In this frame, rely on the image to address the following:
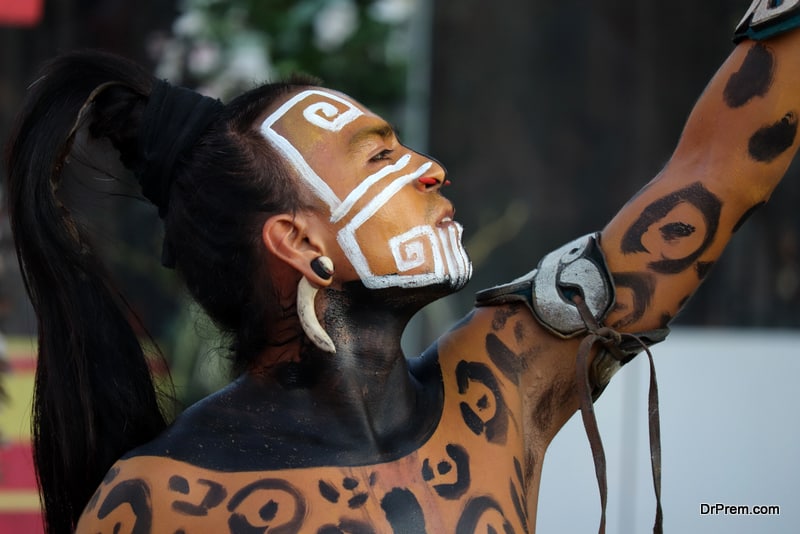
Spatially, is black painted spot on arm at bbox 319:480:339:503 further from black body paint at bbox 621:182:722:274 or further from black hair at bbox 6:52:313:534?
black body paint at bbox 621:182:722:274

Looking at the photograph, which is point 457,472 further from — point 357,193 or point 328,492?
point 357,193

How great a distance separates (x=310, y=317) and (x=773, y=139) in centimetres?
87

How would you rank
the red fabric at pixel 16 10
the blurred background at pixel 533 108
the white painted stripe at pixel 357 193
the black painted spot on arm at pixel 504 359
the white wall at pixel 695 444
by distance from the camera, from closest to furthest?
the white painted stripe at pixel 357 193, the black painted spot on arm at pixel 504 359, the white wall at pixel 695 444, the red fabric at pixel 16 10, the blurred background at pixel 533 108

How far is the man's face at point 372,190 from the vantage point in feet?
6.35

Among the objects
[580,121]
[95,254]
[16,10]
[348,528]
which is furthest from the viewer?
[580,121]

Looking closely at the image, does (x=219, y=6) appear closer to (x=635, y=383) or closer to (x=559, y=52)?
(x=559, y=52)

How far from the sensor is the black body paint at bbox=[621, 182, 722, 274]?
204 cm

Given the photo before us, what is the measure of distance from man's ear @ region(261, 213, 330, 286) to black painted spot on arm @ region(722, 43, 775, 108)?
0.78 m

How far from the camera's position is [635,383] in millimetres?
3354

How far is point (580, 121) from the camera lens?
547cm

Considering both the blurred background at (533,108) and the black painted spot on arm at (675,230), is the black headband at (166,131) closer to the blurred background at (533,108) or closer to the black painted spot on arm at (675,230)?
the black painted spot on arm at (675,230)

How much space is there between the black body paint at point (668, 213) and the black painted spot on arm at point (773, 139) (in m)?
0.11

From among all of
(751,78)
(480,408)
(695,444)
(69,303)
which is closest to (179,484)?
(69,303)

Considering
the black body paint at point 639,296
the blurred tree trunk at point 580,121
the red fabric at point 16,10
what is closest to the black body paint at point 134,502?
the black body paint at point 639,296
